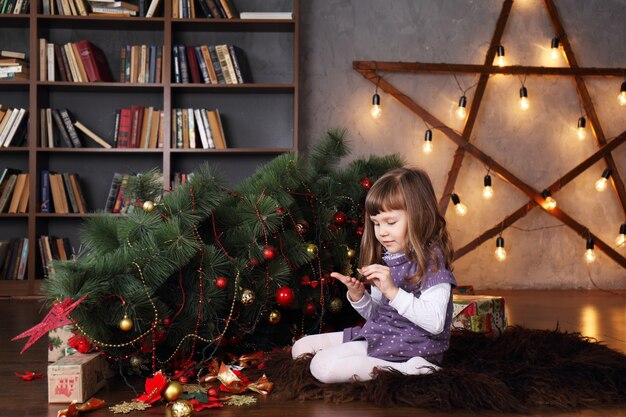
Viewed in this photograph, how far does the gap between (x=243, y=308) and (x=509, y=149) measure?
8.16 ft

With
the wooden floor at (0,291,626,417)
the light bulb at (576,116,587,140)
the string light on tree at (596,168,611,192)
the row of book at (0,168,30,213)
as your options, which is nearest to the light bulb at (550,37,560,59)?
the light bulb at (576,116,587,140)

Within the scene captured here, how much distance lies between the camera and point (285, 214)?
79.8 inches

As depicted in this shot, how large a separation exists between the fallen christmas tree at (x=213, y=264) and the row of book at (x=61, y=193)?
1.84 m

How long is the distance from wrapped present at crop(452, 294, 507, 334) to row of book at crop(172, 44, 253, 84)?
6.31ft

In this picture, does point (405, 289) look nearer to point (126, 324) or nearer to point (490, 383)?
point (490, 383)

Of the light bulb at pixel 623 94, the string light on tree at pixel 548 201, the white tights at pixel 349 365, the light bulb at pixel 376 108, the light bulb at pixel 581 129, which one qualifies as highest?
the light bulb at pixel 623 94

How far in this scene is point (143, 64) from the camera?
3650 millimetres

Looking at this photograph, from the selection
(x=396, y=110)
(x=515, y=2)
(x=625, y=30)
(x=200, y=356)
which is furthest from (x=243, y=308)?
(x=625, y=30)

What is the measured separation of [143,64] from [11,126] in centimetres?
75

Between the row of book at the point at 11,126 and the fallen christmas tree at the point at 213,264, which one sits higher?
the row of book at the point at 11,126

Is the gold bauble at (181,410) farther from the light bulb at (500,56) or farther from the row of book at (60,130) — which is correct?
the light bulb at (500,56)

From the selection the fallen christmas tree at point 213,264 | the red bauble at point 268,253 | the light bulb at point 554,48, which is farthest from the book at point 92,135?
the light bulb at point 554,48

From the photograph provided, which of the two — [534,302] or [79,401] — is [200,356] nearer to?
[79,401]

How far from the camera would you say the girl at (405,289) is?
1611mm
